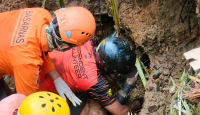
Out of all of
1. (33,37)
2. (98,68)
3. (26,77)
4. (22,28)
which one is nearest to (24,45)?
(33,37)

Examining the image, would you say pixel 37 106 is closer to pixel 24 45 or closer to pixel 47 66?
pixel 24 45

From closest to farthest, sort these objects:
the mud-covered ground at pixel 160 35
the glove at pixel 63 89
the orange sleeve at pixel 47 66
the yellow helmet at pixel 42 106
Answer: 1. the yellow helmet at pixel 42 106
2. the mud-covered ground at pixel 160 35
3. the orange sleeve at pixel 47 66
4. the glove at pixel 63 89

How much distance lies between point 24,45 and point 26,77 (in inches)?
15.6

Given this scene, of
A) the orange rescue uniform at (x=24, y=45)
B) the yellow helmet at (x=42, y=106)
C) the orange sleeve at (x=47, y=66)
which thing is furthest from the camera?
the orange sleeve at (x=47, y=66)

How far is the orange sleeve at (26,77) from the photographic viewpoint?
8.42 feet

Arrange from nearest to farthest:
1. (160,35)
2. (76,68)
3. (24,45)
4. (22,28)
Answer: (24,45), (22,28), (160,35), (76,68)

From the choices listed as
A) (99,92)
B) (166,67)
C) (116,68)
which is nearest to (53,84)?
(99,92)

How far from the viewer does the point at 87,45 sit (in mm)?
3494

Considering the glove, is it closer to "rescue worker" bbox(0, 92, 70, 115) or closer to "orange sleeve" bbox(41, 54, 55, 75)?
"orange sleeve" bbox(41, 54, 55, 75)

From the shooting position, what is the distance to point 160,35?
3.08m

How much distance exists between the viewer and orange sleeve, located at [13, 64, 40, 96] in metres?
2.57

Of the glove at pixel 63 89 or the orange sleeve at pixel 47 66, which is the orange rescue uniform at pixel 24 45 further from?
the glove at pixel 63 89

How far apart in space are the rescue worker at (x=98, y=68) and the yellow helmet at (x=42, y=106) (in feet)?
3.59

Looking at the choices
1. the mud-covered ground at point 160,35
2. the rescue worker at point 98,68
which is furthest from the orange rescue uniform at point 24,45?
the mud-covered ground at point 160,35
